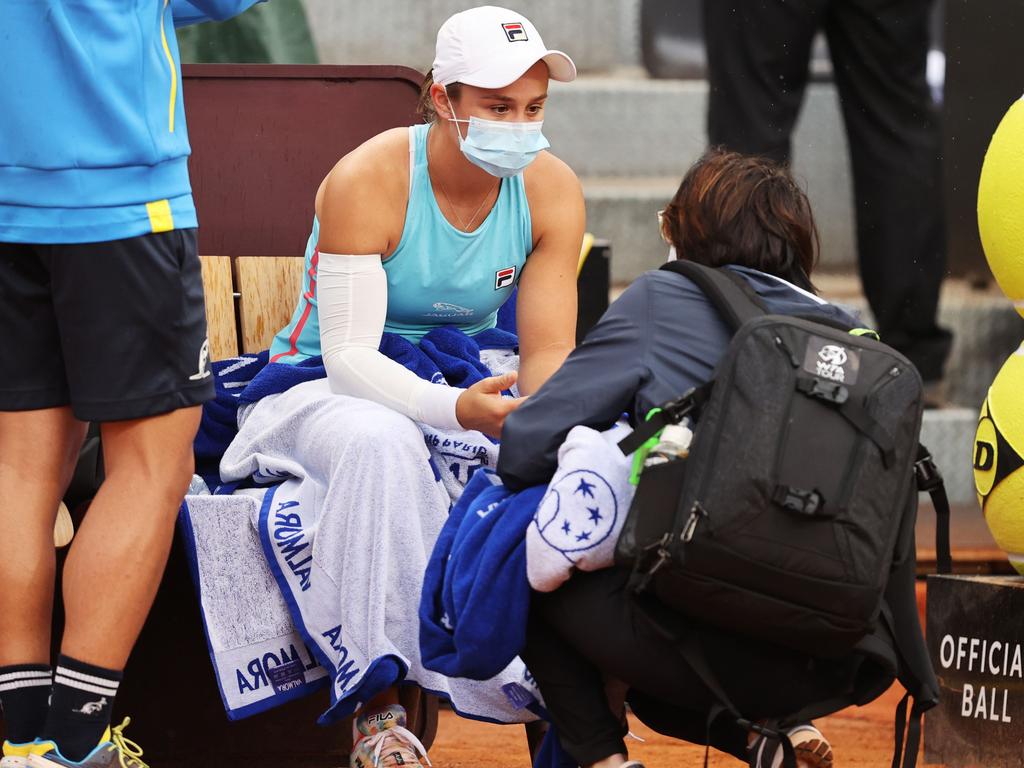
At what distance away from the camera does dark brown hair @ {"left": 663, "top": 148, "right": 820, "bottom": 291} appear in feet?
8.60

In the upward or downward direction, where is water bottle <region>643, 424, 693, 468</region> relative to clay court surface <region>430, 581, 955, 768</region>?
upward

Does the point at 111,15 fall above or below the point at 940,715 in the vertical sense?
above

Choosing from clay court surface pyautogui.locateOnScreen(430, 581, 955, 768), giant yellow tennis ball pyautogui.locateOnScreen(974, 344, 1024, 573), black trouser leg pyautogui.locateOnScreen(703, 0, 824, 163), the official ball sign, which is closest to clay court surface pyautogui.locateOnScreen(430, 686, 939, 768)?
clay court surface pyautogui.locateOnScreen(430, 581, 955, 768)

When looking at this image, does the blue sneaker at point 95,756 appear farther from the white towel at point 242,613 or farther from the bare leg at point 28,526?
the white towel at point 242,613

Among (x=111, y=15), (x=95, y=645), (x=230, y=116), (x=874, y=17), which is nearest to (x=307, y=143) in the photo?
(x=230, y=116)

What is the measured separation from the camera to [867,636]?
7.88 feet

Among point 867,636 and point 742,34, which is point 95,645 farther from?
point 742,34

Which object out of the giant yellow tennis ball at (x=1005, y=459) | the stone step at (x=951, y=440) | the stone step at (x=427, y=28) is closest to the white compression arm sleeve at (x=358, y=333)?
the giant yellow tennis ball at (x=1005, y=459)

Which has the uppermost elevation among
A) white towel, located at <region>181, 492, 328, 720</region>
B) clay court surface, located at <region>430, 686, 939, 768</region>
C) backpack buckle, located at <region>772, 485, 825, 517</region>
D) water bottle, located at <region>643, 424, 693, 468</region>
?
water bottle, located at <region>643, 424, 693, 468</region>

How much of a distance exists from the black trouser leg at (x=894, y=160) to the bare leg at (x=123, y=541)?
362 cm

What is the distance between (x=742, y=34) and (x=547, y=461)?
340 cm

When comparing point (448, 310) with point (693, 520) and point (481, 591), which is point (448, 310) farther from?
point (693, 520)

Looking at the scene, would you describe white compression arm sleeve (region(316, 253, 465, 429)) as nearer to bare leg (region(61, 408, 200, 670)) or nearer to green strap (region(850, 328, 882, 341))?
bare leg (region(61, 408, 200, 670))

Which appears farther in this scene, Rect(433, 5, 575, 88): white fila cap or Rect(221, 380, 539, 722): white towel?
Rect(433, 5, 575, 88): white fila cap
